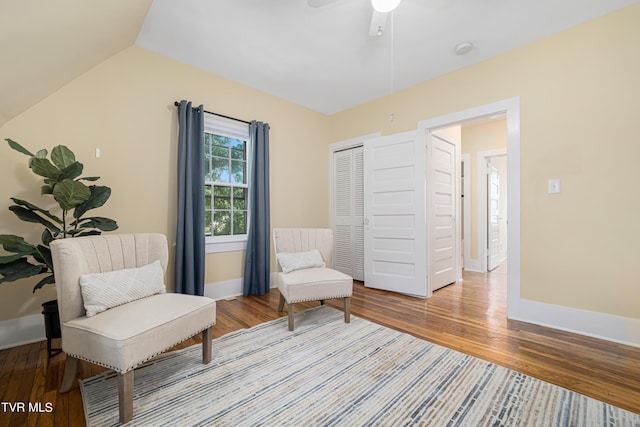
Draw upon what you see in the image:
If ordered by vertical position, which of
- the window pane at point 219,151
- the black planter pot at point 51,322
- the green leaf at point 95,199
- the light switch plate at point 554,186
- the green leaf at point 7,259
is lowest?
the black planter pot at point 51,322

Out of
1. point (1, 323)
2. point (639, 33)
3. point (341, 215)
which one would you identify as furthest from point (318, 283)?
point (639, 33)

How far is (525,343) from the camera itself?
2.10 meters

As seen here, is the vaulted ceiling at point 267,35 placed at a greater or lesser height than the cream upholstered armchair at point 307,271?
greater

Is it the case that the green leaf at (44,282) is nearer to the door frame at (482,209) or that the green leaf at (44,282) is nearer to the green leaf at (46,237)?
the green leaf at (46,237)

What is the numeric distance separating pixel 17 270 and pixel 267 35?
2644 millimetres

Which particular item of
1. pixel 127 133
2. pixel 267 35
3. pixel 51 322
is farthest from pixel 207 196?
pixel 267 35

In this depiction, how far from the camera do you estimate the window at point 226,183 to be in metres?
3.26

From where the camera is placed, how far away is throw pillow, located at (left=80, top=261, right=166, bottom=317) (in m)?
1.56

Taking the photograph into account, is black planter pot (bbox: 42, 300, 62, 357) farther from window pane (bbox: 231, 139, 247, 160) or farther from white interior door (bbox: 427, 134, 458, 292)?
white interior door (bbox: 427, 134, 458, 292)

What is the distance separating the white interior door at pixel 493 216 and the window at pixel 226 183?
4310mm

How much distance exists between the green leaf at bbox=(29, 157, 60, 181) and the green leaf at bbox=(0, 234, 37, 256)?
0.45 m

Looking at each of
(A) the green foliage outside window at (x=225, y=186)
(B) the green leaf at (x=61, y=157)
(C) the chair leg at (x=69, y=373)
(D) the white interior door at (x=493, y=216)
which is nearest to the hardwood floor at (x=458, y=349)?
(C) the chair leg at (x=69, y=373)

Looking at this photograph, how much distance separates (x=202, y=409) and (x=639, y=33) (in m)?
4.05

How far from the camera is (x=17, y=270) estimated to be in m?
1.72
